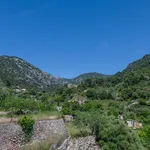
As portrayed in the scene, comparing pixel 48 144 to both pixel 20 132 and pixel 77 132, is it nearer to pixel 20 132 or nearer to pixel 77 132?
pixel 20 132


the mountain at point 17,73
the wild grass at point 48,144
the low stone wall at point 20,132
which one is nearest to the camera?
the low stone wall at point 20,132

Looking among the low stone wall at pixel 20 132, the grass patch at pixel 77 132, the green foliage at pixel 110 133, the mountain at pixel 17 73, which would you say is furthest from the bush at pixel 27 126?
the mountain at pixel 17 73

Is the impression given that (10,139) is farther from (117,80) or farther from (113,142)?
(117,80)

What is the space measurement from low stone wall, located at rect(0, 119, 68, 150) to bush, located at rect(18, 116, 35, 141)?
411 mm

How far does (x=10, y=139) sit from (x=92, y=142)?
1305 centimetres

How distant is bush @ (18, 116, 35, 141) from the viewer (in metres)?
24.8

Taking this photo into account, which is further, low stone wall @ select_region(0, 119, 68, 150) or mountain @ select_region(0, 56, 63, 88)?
mountain @ select_region(0, 56, 63, 88)

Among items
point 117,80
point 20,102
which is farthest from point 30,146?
point 117,80

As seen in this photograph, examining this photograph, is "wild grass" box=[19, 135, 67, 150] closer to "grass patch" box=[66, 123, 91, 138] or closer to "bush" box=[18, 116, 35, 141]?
"bush" box=[18, 116, 35, 141]

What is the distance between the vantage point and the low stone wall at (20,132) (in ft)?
74.3

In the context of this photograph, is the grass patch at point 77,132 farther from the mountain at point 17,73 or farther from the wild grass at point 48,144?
the mountain at point 17,73

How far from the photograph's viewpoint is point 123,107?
89.5 metres

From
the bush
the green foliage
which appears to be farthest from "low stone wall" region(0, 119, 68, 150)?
the green foliage

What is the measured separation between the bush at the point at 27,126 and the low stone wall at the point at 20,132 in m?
0.41
